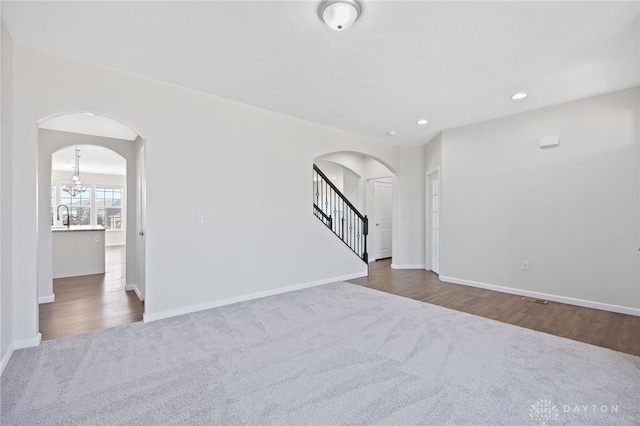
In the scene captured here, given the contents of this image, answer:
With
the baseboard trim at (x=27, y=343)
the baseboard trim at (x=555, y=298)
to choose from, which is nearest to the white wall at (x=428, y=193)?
the baseboard trim at (x=555, y=298)

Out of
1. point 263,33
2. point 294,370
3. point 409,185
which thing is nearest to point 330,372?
point 294,370

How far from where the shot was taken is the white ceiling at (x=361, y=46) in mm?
2117

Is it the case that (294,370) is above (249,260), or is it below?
below

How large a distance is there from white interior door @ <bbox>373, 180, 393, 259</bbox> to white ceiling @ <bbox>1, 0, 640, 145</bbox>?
3905 mm

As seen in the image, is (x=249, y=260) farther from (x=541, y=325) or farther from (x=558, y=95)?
(x=558, y=95)

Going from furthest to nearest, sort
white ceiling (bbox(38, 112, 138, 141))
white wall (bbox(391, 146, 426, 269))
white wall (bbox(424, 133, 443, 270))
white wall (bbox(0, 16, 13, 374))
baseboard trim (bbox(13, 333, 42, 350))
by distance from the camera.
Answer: white wall (bbox(391, 146, 426, 269)), white wall (bbox(424, 133, 443, 270)), white ceiling (bbox(38, 112, 138, 141)), baseboard trim (bbox(13, 333, 42, 350)), white wall (bbox(0, 16, 13, 374))

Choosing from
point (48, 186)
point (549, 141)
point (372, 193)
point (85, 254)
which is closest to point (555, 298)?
point (549, 141)

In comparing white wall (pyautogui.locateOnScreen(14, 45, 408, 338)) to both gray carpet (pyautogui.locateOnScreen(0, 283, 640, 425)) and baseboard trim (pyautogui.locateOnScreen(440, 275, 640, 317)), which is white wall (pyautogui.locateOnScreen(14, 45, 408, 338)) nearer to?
gray carpet (pyautogui.locateOnScreen(0, 283, 640, 425))

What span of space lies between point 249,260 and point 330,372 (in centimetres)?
218

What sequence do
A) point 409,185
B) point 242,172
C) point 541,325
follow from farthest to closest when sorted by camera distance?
point 409,185 → point 242,172 → point 541,325

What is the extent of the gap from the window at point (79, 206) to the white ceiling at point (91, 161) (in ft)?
2.40

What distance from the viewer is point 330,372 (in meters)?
2.15

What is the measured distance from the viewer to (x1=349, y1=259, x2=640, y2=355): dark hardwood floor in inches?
111

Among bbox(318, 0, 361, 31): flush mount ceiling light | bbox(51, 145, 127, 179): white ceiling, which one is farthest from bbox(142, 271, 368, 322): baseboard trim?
bbox(51, 145, 127, 179): white ceiling
